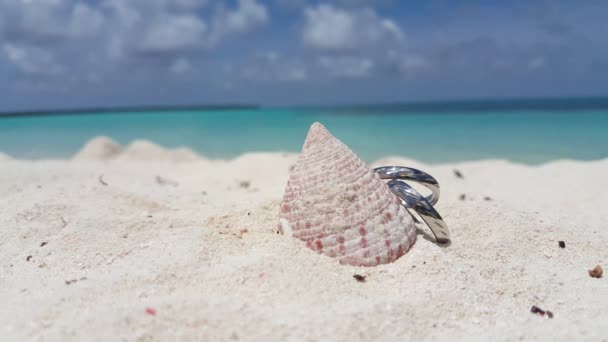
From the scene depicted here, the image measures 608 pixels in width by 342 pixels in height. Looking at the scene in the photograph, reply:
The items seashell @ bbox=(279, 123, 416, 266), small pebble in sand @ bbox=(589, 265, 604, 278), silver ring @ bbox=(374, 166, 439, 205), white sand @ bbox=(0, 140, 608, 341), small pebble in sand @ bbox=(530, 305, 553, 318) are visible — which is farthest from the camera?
silver ring @ bbox=(374, 166, 439, 205)

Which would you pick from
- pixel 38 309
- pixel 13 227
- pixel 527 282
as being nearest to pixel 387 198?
pixel 527 282

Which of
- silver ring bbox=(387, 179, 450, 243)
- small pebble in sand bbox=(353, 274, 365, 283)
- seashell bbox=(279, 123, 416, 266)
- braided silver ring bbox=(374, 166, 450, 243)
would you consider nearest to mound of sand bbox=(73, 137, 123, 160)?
seashell bbox=(279, 123, 416, 266)

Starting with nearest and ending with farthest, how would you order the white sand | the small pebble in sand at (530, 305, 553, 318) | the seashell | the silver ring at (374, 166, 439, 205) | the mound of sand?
the white sand
the small pebble in sand at (530, 305, 553, 318)
the seashell
the silver ring at (374, 166, 439, 205)
the mound of sand

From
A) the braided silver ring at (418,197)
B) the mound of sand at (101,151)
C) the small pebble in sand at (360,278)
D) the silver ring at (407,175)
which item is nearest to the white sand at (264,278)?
the small pebble in sand at (360,278)

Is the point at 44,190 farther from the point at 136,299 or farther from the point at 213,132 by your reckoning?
the point at 213,132

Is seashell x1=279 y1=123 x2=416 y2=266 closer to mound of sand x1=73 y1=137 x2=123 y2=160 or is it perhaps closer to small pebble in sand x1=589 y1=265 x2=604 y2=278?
small pebble in sand x1=589 y1=265 x2=604 y2=278

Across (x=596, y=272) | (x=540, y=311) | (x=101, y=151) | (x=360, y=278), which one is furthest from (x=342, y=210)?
(x=101, y=151)

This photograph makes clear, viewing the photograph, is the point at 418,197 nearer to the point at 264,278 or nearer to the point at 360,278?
the point at 360,278
